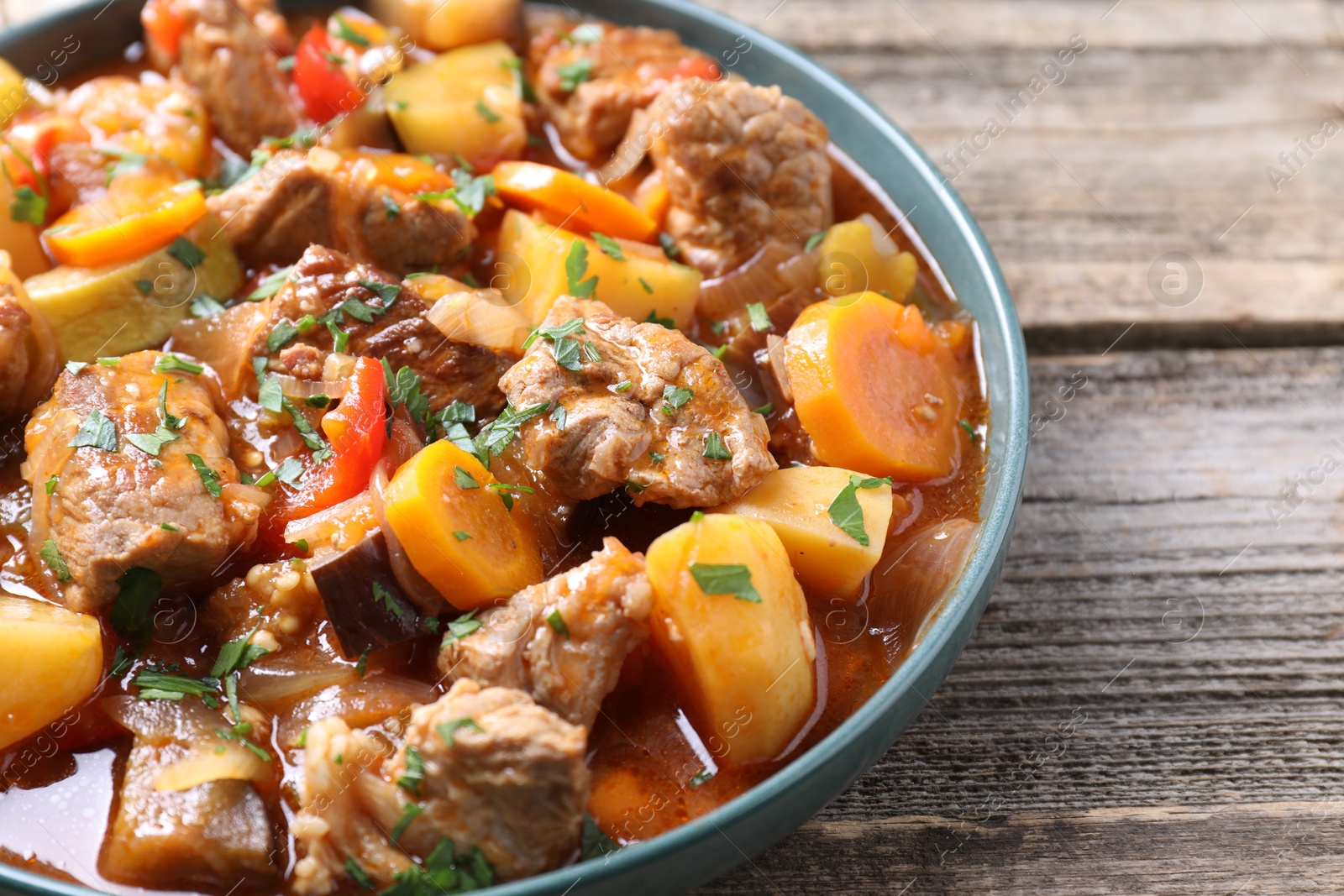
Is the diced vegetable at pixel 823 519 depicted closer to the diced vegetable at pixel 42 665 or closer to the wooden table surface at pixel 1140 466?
the wooden table surface at pixel 1140 466

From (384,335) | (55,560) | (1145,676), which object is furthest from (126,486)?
(1145,676)

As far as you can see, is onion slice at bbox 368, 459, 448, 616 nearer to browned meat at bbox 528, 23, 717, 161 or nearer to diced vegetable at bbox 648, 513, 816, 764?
diced vegetable at bbox 648, 513, 816, 764

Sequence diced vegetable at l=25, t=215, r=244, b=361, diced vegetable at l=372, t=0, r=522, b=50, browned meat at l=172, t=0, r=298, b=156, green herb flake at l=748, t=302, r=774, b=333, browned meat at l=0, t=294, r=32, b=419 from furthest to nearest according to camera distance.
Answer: diced vegetable at l=372, t=0, r=522, b=50 → browned meat at l=172, t=0, r=298, b=156 → green herb flake at l=748, t=302, r=774, b=333 → diced vegetable at l=25, t=215, r=244, b=361 → browned meat at l=0, t=294, r=32, b=419

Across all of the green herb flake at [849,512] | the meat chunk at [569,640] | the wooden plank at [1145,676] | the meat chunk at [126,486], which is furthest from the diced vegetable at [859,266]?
the meat chunk at [126,486]

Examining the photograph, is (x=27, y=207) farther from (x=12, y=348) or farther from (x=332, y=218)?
(x=332, y=218)

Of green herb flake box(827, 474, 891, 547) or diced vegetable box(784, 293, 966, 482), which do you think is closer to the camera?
green herb flake box(827, 474, 891, 547)

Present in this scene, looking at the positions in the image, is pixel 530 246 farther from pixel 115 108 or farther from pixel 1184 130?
pixel 1184 130

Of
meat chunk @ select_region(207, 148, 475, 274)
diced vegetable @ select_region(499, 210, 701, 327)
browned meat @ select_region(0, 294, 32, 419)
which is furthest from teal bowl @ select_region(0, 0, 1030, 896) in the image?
browned meat @ select_region(0, 294, 32, 419)
